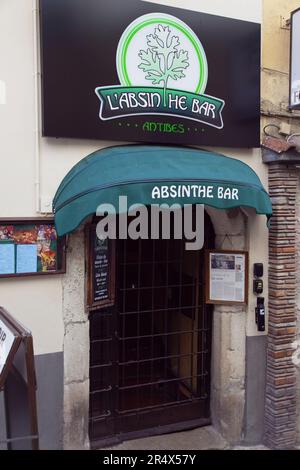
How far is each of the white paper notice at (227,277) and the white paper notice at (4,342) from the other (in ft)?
10.00

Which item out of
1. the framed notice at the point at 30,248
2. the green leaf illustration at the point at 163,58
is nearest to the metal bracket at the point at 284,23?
the green leaf illustration at the point at 163,58

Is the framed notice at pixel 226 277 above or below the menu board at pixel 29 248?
→ below

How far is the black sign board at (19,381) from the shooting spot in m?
2.69

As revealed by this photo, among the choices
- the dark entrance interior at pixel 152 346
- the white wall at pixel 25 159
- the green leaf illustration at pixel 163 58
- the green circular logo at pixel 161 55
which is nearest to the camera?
the white wall at pixel 25 159

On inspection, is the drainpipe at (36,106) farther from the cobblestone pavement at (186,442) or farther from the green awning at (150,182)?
the cobblestone pavement at (186,442)

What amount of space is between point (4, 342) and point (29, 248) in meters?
1.69

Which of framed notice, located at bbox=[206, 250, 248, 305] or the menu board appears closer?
the menu board

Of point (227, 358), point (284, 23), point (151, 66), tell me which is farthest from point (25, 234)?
point (284, 23)

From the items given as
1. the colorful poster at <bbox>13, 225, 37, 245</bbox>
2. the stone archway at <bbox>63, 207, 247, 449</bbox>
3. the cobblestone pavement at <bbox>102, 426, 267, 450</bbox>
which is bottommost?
the cobblestone pavement at <bbox>102, 426, 267, 450</bbox>

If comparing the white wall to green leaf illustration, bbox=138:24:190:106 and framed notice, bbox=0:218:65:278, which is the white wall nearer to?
framed notice, bbox=0:218:65:278

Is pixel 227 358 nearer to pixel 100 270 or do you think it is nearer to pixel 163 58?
pixel 100 270

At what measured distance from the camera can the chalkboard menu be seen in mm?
4805

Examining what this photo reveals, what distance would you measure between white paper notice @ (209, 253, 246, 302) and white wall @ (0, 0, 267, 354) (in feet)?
6.16

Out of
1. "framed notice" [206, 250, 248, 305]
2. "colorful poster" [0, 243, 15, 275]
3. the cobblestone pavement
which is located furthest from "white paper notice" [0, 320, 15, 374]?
"framed notice" [206, 250, 248, 305]
